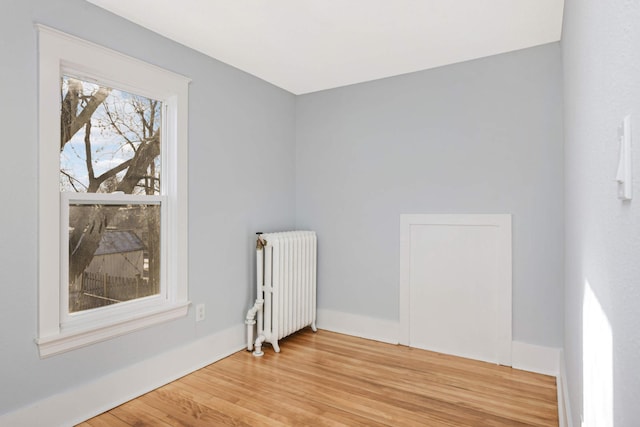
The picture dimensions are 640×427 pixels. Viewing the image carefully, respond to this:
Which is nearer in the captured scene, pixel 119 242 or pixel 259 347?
pixel 119 242

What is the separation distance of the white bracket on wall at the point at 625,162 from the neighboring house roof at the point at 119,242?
2495 mm

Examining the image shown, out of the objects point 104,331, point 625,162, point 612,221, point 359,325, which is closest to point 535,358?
point 359,325

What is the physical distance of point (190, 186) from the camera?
2.73 meters

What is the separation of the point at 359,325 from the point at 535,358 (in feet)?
4.63

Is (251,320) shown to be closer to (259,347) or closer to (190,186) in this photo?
(259,347)

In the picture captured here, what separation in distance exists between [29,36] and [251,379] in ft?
7.77

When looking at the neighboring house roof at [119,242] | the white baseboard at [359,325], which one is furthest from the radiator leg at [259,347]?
the neighboring house roof at [119,242]

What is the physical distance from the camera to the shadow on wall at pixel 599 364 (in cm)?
73

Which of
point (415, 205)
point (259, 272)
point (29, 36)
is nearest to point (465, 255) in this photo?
point (415, 205)

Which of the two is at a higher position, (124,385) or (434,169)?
(434,169)

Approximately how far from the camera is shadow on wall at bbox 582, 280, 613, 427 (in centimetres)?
73

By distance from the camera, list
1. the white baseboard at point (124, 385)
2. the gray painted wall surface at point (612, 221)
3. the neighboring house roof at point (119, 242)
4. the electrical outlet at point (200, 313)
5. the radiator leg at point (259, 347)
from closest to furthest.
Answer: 1. the gray painted wall surface at point (612, 221)
2. the white baseboard at point (124, 385)
3. the neighboring house roof at point (119, 242)
4. the electrical outlet at point (200, 313)
5. the radiator leg at point (259, 347)

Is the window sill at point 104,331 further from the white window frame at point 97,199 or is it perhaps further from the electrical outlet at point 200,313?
the electrical outlet at point 200,313

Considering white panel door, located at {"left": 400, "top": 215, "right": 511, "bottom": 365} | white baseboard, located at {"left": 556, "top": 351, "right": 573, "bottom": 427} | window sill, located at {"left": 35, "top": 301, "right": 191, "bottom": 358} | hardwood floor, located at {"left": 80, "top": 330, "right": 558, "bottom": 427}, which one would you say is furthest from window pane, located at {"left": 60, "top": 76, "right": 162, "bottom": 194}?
white baseboard, located at {"left": 556, "top": 351, "right": 573, "bottom": 427}
